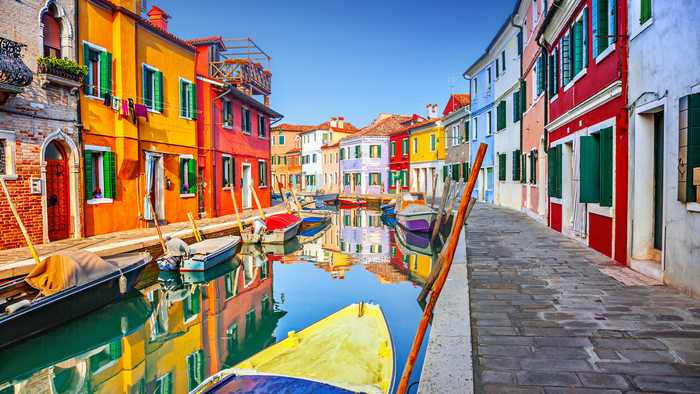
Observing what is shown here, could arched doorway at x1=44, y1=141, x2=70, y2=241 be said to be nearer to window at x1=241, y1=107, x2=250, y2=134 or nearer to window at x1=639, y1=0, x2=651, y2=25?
window at x1=241, y1=107, x2=250, y2=134

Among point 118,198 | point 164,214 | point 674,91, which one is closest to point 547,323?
point 674,91

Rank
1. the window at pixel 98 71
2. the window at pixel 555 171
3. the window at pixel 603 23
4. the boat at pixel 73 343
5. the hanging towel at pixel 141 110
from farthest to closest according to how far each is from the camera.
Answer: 1. the hanging towel at pixel 141 110
2. the window at pixel 98 71
3. the window at pixel 555 171
4. the window at pixel 603 23
5. the boat at pixel 73 343

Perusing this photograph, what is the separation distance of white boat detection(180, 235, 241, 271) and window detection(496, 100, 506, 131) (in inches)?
590

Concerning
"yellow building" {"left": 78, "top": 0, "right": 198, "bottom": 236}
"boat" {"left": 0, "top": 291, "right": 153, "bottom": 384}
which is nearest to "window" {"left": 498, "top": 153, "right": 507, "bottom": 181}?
"yellow building" {"left": 78, "top": 0, "right": 198, "bottom": 236}

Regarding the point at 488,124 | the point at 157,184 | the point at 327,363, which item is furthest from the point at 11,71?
the point at 488,124

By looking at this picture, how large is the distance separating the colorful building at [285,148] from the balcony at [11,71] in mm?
47577

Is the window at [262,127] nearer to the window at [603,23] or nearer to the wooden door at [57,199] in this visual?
the wooden door at [57,199]

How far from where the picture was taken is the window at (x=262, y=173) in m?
25.5

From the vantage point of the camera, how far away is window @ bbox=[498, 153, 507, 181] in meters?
23.5

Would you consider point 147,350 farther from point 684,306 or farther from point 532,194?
point 532,194

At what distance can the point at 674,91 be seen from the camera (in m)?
5.96

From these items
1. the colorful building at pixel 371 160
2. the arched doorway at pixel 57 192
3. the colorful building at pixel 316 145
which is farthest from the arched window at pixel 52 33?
the colorful building at pixel 316 145

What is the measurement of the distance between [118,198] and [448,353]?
512 inches

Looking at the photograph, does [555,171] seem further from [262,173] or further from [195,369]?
[262,173]
